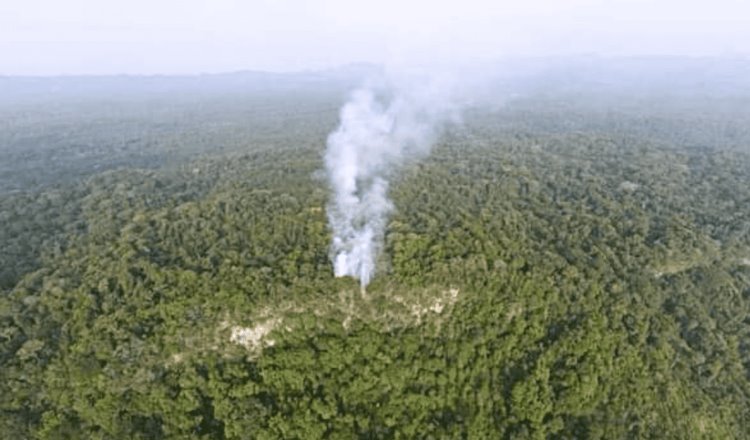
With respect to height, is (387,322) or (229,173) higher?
(229,173)

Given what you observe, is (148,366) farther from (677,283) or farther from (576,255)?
(677,283)

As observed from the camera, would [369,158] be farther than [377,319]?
Yes

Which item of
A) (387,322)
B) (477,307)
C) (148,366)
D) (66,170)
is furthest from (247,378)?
(66,170)
